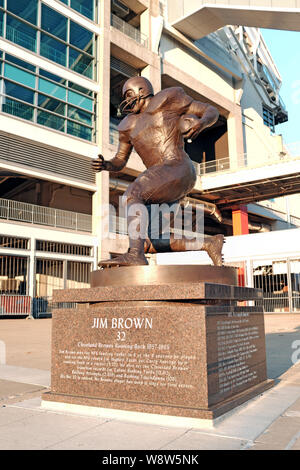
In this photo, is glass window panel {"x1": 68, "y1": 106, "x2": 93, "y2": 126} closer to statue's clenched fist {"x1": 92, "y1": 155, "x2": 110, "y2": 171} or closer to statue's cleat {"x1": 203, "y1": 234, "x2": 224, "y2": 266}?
statue's clenched fist {"x1": 92, "y1": 155, "x2": 110, "y2": 171}

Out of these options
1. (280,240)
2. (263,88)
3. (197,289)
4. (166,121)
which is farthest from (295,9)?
→ (197,289)

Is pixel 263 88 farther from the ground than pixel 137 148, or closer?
farther from the ground

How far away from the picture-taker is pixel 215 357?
3.24 meters

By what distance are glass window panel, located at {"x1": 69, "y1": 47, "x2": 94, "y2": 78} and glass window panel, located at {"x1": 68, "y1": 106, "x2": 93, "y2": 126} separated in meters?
2.35

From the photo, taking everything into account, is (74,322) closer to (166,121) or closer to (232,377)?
(232,377)

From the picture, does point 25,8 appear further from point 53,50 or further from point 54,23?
point 53,50

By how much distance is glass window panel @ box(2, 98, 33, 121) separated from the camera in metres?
18.9

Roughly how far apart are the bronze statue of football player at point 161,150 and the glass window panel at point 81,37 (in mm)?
20380

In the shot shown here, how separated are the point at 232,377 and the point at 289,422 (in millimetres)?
611

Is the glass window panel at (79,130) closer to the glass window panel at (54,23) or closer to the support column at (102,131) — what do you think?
the support column at (102,131)

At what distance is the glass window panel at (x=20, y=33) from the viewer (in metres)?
19.4

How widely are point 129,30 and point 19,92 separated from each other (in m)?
10.3

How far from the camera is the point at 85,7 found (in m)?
23.1

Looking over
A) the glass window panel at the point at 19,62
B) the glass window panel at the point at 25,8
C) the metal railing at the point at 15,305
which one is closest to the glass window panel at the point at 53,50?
the glass window panel at the point at 25,8
